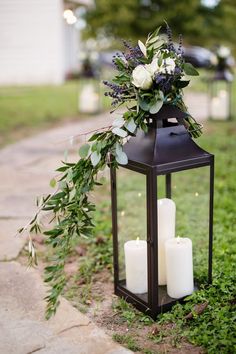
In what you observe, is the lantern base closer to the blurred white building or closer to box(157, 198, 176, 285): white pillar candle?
box(157, 198, 176, 285): white pillar candle

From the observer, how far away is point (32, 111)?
876cm

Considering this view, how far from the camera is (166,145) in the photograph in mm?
2104

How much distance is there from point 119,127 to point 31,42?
13.4 m

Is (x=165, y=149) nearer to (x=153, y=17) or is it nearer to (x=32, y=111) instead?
(x=32, y=111)

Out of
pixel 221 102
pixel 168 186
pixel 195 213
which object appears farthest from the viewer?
pixel 221 102

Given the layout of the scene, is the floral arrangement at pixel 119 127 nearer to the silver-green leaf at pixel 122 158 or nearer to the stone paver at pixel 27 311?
the silver-green leaf at pixel 122 158

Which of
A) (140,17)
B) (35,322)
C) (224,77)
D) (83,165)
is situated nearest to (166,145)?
(83,165)

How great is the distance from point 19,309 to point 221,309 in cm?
94

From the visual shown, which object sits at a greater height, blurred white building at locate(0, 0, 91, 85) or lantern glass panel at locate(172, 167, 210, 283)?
blurred white building at locate(0, 0, 91, 85)

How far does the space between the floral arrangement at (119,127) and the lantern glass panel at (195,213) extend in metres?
0.64

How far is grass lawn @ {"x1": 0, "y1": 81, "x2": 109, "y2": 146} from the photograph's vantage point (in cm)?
724

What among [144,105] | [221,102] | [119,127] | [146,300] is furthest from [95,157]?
[221,102]

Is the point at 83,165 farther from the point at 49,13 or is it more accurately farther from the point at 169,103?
the point at 49,13

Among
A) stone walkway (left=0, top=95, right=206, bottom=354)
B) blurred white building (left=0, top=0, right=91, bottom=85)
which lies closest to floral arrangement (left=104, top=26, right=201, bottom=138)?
stone walkway (left=0, top=95, right=206, bottom=354)
